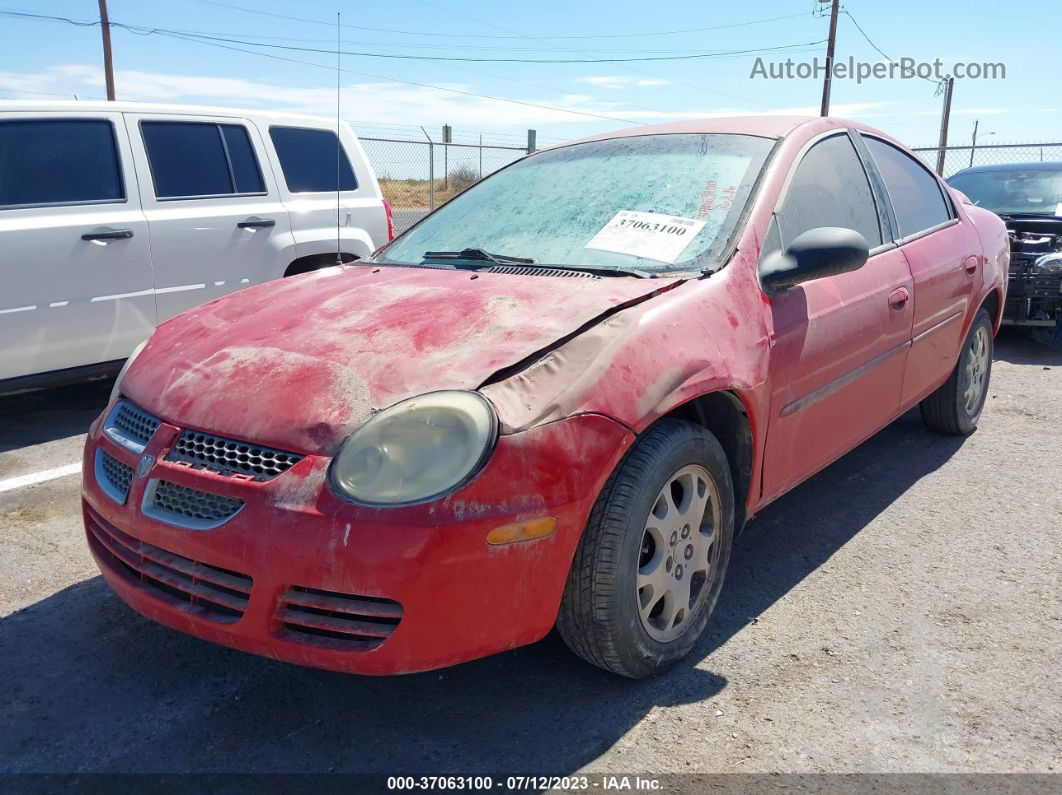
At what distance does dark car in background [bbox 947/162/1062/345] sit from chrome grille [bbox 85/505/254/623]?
6.71 m

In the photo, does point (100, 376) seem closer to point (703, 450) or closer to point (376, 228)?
point (376, 228)

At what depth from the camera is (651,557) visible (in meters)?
2.54

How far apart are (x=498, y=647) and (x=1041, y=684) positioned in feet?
5.31

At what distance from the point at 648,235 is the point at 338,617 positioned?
163 cm

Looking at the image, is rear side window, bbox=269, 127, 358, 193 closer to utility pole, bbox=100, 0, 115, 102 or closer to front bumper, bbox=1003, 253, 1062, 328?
front bumper, bbox=1003, 253, 1062, 328

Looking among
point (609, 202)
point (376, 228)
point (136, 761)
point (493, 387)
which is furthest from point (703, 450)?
point (376, 228)

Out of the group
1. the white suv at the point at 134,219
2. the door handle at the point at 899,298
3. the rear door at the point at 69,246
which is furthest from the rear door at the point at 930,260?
the rear door at the point at 69,246

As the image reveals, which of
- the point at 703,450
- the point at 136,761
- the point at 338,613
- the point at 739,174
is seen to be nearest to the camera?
the point at 338,613

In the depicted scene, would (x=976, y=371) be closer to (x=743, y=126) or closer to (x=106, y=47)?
(x=743, y=126)

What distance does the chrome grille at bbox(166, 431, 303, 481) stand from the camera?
2.18m

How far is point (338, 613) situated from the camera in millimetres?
2129

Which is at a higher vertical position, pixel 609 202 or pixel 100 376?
pixel 609 202

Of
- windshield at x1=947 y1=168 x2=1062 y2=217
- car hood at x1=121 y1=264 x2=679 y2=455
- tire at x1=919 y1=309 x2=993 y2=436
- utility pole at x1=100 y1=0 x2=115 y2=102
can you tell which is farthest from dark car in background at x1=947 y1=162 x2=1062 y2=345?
utility pole at x1=100 y1=0 x2=115 y2=102

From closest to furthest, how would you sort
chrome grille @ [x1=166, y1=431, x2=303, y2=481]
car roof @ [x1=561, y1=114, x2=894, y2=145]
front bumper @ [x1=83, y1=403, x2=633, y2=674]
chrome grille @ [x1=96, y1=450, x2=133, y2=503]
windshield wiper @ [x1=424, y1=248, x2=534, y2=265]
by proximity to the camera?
front bumper @ [x1=83, y1=403, x2=633, y2=674], chrome grille @ [x1=166, y1=431, x2=303, y2=481], chrome grille @ [x1=96, y1=450, x2=133, y2=503], windshield wiper @ [x1=424, y1=248, x2=534, y2=265], car roof @ [x1=561, y1=114, x2=894, y2=145]
